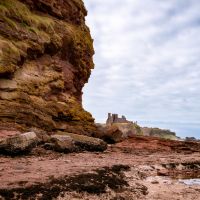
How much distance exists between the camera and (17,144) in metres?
19.2

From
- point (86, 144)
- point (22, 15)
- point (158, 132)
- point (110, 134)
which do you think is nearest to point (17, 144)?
point (86, 144)

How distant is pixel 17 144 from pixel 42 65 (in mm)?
15396

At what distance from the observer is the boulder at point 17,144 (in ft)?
62.0

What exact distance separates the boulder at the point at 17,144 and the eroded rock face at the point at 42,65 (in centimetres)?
596

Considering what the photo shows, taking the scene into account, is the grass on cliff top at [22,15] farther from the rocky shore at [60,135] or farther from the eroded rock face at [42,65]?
the rocky shore at [60,135]

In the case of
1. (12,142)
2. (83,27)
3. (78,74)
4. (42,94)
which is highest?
(83,27)

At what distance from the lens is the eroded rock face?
92.7ft

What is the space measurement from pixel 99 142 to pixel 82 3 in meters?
23.6

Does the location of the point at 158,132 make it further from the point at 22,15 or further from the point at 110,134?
the point at 22,15

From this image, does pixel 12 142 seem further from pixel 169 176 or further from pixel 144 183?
pixel 169 176

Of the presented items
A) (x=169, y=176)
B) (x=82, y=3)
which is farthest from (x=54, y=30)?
(x=169, y=176)

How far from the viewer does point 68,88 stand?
3831cm

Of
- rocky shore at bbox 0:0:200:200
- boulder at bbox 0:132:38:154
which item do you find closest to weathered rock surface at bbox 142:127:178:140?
rocky shore at bbox 0:0:200:200

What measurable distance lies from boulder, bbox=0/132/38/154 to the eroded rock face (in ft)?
19.6
